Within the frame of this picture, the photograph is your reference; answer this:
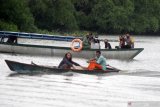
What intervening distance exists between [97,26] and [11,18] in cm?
3097

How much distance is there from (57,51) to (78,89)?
17.3 metres

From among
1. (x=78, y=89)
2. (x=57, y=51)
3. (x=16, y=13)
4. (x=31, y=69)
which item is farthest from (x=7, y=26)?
(x=78, y=89)

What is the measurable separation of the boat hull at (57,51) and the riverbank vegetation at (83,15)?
26.5m

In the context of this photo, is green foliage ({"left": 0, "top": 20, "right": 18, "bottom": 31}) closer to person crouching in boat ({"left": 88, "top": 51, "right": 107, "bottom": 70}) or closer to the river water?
the river water

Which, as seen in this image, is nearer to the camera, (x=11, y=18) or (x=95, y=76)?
(x=95, y=76)

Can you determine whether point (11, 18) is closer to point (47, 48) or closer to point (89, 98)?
point (47, 48)

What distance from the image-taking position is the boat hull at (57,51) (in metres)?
42.8

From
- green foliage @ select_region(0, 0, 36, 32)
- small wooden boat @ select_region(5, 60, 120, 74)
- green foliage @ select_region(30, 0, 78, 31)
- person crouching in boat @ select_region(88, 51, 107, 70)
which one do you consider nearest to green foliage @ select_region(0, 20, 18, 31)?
green foliage @ select_region(0, 0, 36, 32)

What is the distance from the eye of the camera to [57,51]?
42.9 m

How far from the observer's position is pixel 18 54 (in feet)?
143

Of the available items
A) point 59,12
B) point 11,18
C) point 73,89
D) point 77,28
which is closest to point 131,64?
point 73,89

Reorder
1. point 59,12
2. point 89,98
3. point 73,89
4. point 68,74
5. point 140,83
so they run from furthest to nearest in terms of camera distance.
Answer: point 59,12 → point 68,74 → point 140,83 → point 73,89 → point 89,98

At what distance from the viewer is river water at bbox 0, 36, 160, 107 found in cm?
2184

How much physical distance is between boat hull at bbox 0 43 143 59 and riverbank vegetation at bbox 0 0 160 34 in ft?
87.1
